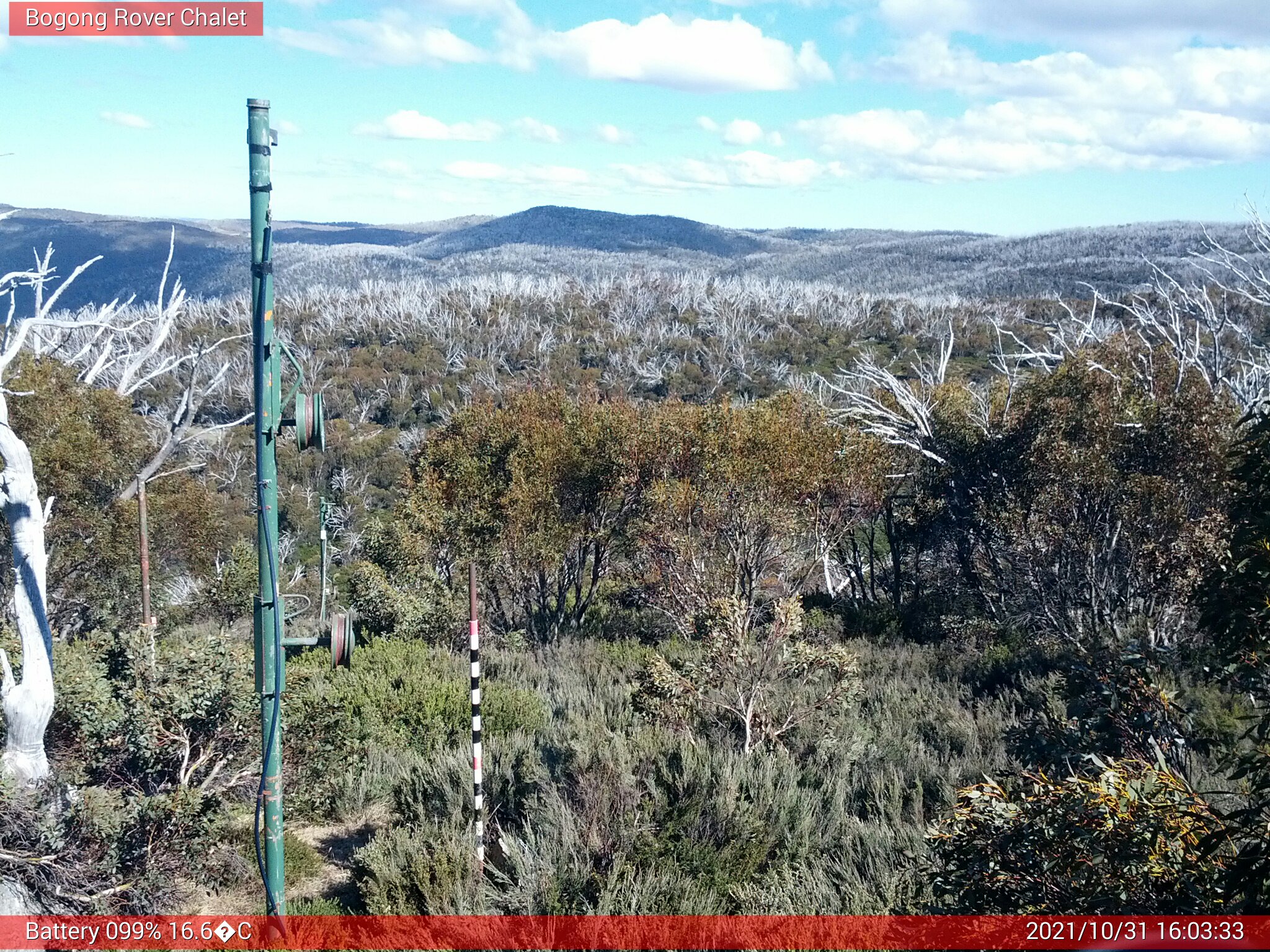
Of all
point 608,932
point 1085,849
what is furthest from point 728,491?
point 1085,849

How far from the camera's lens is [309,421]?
498cm

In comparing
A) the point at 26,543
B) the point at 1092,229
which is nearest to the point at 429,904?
the point at 26,543

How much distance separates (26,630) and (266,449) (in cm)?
346

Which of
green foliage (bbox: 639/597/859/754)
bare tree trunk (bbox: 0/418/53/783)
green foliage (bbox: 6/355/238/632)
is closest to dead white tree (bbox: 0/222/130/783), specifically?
bare tree trunk (bbox: 0/418/53/783)

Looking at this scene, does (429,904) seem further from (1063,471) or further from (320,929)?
(1063,471)

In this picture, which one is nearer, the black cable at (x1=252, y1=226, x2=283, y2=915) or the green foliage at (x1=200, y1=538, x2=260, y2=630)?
the black cable at (x1=252, y1=226, x2=283, y2=915)

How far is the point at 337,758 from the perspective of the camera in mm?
9078

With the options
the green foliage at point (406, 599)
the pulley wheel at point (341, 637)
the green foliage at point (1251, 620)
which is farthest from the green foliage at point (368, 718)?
the green foliage at point (1251, 620)

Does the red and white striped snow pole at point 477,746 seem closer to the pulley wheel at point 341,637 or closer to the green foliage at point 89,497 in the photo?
the pulley wheel at point 341,637

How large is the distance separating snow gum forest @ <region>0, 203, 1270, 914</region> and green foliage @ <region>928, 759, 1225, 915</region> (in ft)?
0.05

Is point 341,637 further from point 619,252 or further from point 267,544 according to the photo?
point 619,252

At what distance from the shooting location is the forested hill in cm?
8825

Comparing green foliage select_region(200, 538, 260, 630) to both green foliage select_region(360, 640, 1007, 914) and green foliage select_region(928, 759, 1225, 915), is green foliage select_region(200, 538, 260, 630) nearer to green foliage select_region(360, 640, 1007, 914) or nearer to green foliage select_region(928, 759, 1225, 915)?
green foliage select_region(360, 640, 1007, 914)

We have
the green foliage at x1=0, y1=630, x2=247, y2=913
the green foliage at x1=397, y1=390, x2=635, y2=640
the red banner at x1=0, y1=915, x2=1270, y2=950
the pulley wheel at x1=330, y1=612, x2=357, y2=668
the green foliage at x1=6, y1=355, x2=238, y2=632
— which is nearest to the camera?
the red banner at x1=0, y1=915, x2=1270, y2=950
